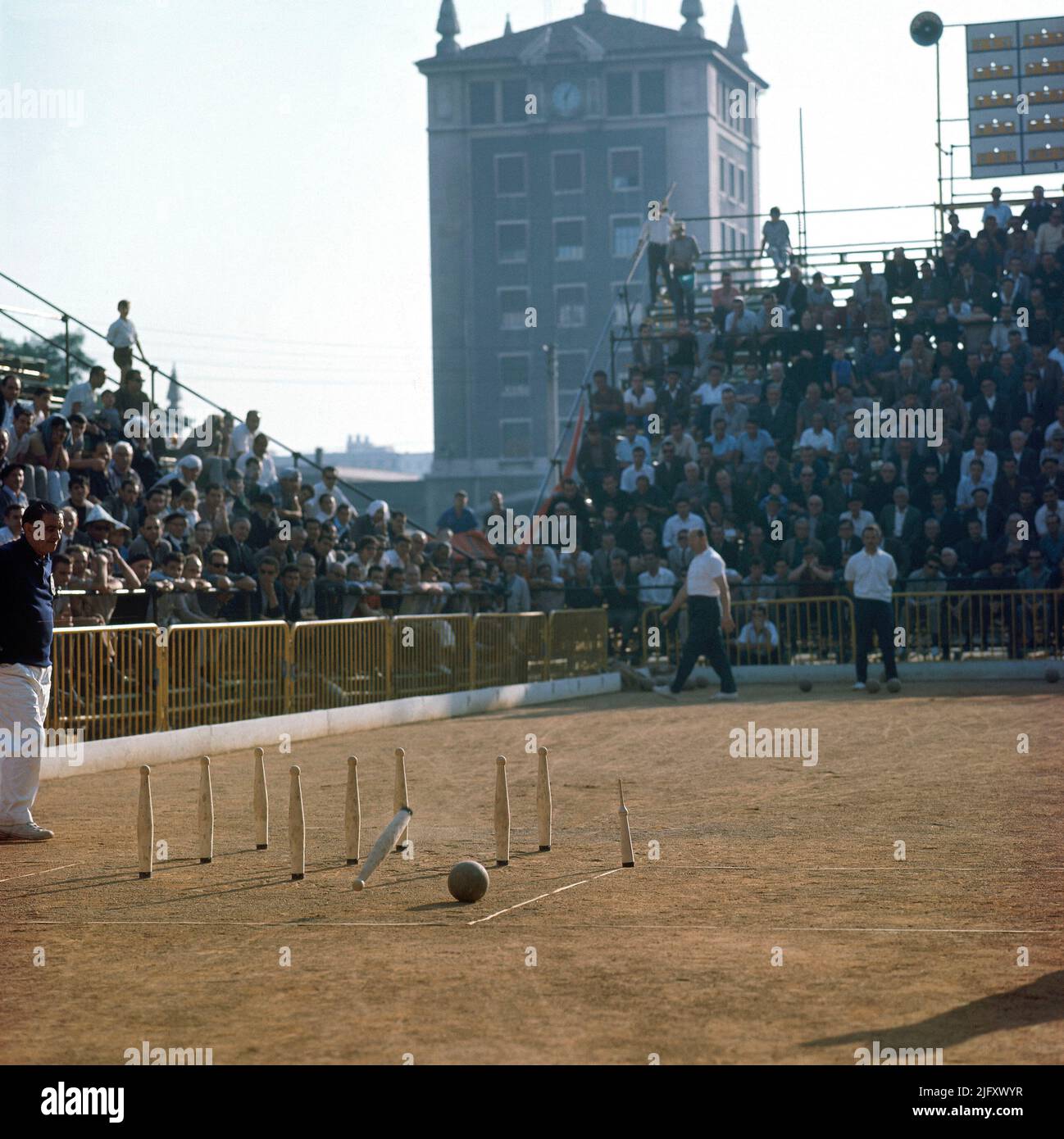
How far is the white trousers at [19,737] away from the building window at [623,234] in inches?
3150

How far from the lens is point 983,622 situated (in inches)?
1131

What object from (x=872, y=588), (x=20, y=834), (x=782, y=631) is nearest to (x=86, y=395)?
(x=872, y=588)

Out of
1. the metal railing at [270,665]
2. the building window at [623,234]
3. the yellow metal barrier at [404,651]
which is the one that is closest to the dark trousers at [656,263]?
the yellow metal barrier at [404,651]

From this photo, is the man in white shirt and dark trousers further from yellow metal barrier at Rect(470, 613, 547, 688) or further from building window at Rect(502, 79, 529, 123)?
building window at Rect(502, 79, 529, 123)

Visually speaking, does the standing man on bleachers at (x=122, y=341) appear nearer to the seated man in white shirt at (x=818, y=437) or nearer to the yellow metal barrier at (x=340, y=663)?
the yellow metal barrier at (x=340, y=663)

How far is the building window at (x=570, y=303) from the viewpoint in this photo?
297ft

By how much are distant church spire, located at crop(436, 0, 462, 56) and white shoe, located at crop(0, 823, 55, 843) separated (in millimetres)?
88421

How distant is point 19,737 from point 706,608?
13638mm

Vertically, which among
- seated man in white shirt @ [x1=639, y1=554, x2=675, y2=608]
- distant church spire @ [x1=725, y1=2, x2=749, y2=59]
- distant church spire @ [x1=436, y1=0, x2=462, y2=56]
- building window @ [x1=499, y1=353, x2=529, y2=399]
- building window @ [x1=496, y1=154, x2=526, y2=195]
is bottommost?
seated man in white shirt @ [x1=639, y1=554, x2=675, y2=608]

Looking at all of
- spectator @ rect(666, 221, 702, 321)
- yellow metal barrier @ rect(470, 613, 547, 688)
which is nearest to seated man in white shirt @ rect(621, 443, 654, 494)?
yellow metal barrier @ rect(470, 613, 547, 688)

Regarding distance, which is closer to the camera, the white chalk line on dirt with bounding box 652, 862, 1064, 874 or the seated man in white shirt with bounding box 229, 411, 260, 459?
the white chalk line on dirt with bounding box 652, 862, 1064, 874

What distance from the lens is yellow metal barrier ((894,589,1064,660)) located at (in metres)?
28.3

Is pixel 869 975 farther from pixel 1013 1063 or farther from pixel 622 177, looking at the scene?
pixel 622 177
